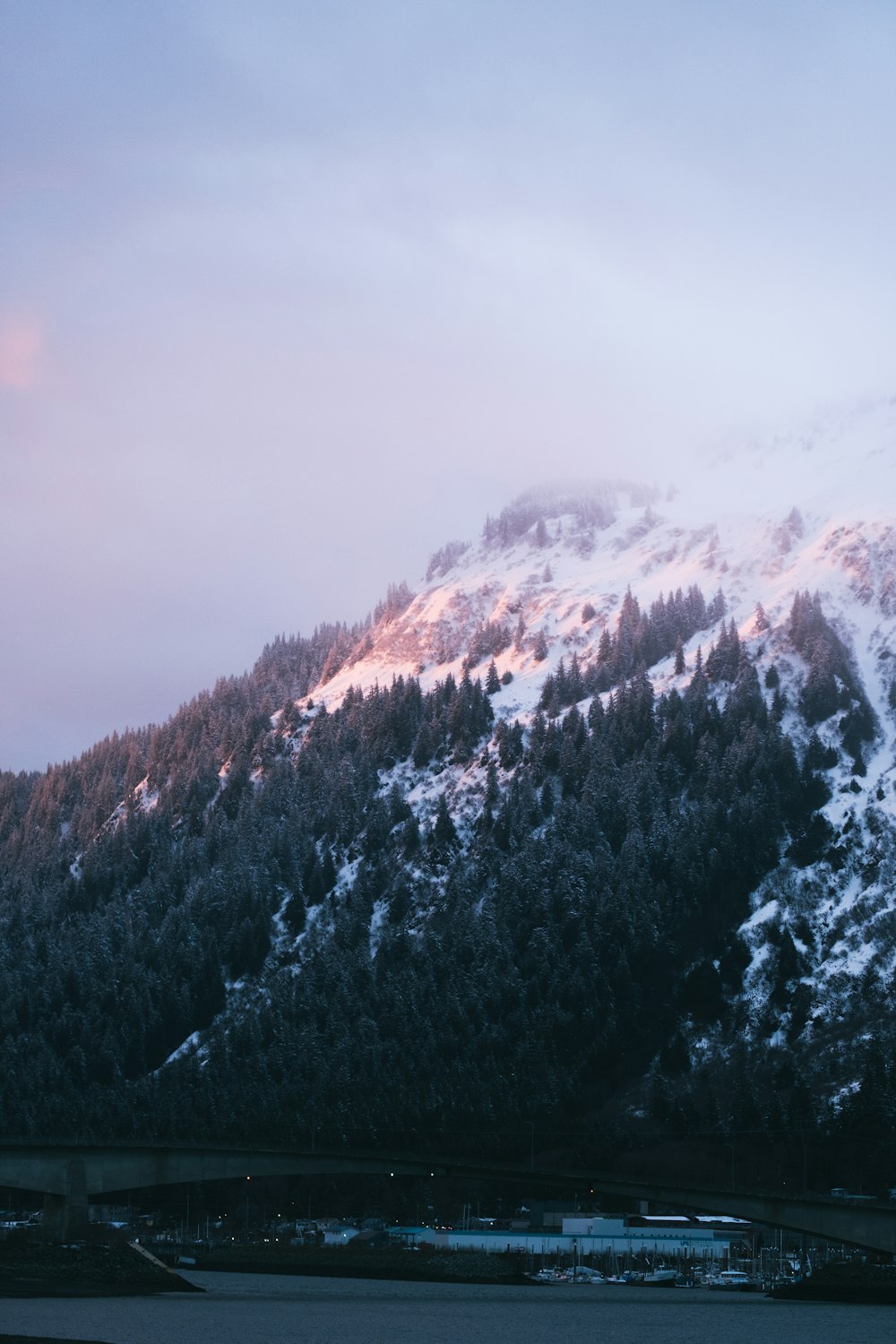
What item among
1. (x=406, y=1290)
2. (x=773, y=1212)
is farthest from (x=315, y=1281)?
(x=773, y=1212)

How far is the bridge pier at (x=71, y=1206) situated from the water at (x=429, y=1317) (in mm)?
16203

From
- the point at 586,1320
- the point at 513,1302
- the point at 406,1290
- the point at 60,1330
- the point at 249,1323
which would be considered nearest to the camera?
the point at 60,1330

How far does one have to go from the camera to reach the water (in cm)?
12725

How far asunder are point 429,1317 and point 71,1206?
60396 millimetres

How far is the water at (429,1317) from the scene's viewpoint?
127 meters

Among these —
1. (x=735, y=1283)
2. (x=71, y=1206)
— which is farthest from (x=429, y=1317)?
(x=71, y=1206)

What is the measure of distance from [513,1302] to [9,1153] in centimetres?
5972

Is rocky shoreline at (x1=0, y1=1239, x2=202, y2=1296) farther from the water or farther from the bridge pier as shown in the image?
the bridge pier

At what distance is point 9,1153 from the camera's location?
193 m

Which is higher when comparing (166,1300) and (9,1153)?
(9,1153)

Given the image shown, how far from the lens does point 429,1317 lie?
479 feet

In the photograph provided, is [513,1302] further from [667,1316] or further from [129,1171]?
[129,1171]

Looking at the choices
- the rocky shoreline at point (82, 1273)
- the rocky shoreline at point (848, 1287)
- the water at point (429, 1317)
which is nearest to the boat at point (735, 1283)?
the rocky shoreline at point (848, 1287)

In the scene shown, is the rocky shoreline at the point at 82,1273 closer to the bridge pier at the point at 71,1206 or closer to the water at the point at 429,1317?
the water at the point at 429,1317
